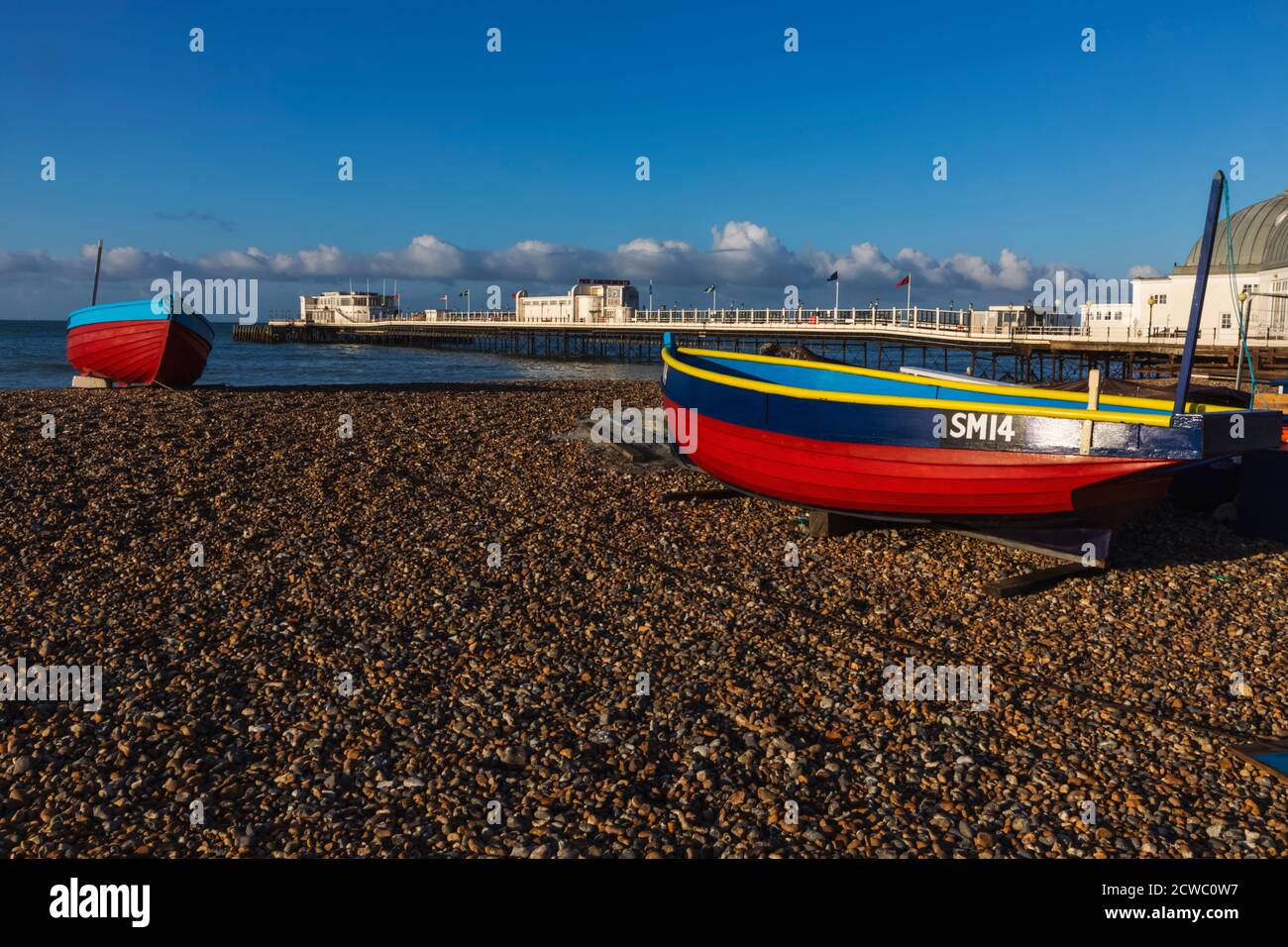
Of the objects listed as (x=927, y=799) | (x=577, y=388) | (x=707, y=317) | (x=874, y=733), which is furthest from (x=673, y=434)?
(x=707, y=317)

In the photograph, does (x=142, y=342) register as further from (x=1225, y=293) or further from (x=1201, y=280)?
(x=1225, y=293)

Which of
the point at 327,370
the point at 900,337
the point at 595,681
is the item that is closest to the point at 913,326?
the point at 900,337

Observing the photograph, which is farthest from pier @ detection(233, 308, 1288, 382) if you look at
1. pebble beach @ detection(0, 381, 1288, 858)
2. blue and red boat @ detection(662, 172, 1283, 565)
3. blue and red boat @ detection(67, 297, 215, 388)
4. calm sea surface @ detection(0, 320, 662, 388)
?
blue and red boat @ detection(67, 297, 215, 388)

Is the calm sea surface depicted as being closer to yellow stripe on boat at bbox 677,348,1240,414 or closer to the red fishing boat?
the red fishing boat

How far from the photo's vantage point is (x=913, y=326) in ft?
152

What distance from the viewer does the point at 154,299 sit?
73.2ft

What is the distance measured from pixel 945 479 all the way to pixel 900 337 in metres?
39.2

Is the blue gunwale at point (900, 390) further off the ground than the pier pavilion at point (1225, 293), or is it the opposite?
the pier pavilion at point (1225, 293)

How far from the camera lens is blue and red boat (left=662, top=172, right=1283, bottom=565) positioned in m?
8.10

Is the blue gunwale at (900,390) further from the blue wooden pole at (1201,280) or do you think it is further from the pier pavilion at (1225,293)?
the pier pavilion at (1225,293)

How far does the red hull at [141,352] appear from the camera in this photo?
73.3 ft

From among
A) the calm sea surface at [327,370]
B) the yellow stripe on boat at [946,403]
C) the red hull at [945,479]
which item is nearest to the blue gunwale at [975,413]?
the yellow stripe on boat at [946,403]

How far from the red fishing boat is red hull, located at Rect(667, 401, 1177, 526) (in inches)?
718

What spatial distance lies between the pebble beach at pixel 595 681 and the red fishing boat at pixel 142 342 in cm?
1165
